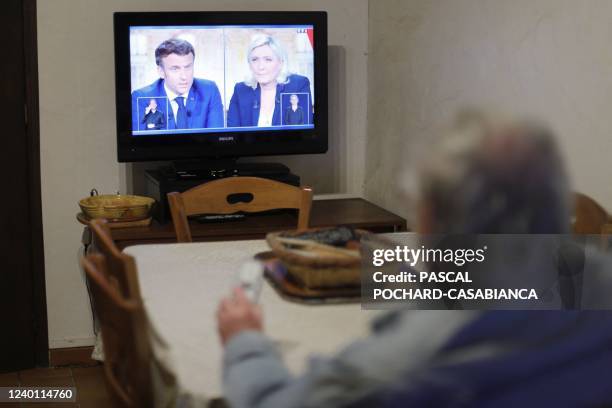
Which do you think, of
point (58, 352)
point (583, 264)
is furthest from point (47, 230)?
point (583, 264)

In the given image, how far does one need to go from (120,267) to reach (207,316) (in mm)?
187

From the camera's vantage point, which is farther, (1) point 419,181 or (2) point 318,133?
(2) point 318,133

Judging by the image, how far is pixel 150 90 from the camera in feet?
11.4

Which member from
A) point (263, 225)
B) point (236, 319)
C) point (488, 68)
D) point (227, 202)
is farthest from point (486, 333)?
point (263, 225)

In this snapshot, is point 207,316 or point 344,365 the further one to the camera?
point 207,316

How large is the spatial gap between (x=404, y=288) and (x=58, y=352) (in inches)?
99.4

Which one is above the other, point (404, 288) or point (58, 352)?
point (404, 288)

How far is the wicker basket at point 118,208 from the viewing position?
333 cm

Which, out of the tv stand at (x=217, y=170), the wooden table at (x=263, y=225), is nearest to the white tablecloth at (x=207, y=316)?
the wooden table at (x=263, y=225)

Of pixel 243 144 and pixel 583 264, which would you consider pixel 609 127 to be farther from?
pixel 243 144

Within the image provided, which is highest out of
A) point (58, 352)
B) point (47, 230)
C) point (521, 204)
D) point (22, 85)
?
point (22, 85)

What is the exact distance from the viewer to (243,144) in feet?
11.9

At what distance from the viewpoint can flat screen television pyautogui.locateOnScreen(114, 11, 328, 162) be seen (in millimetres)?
3455

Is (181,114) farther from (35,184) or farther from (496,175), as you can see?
(496,175)
